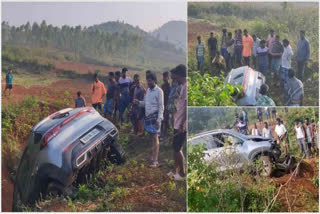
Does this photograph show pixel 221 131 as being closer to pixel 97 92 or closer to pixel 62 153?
pixel 97 92

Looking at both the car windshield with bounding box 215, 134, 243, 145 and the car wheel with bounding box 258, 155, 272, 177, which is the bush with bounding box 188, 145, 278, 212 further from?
the car windshield with bounding box 215, 134, 243, 145

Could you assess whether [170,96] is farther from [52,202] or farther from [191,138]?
[52,202]

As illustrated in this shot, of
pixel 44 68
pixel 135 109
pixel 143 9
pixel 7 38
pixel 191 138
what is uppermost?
pixel 143 9

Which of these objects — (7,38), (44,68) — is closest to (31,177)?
(44,68)

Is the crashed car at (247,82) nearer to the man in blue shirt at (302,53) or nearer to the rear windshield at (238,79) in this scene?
the rear windshield at (238,79)

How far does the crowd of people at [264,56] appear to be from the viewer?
24.3 feet

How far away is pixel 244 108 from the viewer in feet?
24.0

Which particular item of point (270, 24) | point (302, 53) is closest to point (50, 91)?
point (270, 24)

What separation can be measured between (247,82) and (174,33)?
55.7 inches

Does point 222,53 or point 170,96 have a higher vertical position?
point 222,53

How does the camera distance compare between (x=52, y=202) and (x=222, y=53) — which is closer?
(x=52, y=202)

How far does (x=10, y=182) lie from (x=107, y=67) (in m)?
2.31

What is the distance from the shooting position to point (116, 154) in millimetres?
7125

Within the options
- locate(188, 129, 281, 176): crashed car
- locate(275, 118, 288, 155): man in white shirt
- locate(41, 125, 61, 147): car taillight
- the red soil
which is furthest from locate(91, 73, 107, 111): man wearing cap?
locate(275, 118, 288, 155): man in white shirt
